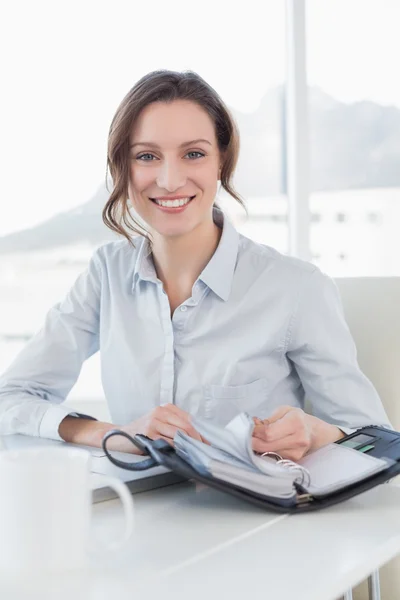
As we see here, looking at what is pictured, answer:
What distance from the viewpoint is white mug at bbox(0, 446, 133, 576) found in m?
0.69

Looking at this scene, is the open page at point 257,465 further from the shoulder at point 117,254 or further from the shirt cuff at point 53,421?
the shoulder at point 117,254

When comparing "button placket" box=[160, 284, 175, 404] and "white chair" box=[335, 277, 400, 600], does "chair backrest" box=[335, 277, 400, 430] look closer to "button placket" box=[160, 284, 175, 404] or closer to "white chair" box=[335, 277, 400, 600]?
"white chair" box=[335, 277, 400, 600]

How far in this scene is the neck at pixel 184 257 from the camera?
1.57 m

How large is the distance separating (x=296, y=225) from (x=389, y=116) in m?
0.59

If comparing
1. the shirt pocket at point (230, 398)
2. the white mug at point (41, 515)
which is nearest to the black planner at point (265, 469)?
the white mug at point (41, 515)

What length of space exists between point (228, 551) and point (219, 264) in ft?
2.56

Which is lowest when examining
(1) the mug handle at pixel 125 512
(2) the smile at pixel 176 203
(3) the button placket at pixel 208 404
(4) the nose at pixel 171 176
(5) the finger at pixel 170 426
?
(3) the button placket at pixel 208 404

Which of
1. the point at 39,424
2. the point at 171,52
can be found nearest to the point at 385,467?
the point at 39,424

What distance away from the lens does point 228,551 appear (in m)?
0.79

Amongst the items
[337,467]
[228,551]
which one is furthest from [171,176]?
[228,551]

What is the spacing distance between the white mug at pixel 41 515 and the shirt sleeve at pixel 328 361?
68 centimetres

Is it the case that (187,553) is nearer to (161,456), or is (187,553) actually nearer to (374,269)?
(161,456)

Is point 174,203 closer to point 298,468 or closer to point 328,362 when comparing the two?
point 328,362

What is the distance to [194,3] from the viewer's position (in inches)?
130
